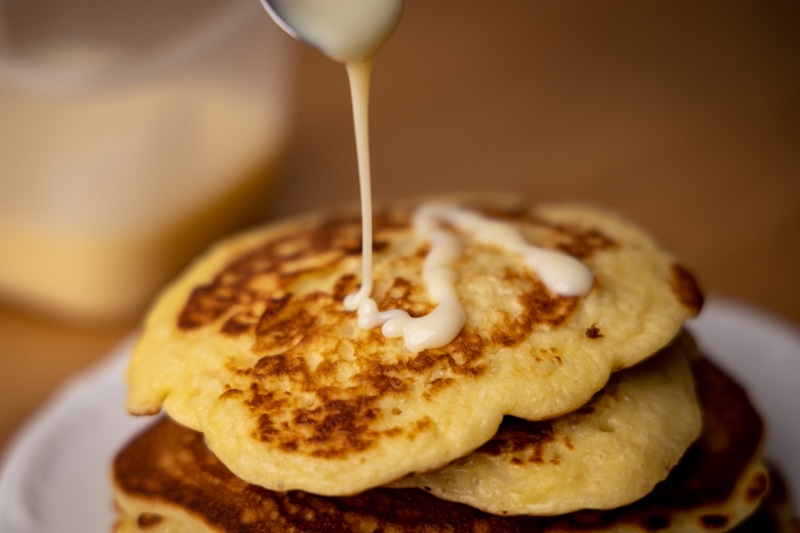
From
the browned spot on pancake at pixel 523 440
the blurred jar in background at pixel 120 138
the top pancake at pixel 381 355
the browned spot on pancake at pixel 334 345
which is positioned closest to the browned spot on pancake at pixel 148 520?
the top pancake at pixel 381 355

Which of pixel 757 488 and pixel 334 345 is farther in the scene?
pixel 757 488

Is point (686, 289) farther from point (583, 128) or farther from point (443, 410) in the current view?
point (583, 128)

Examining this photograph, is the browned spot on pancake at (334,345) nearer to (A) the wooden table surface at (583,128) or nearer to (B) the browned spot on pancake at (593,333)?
(B) the browned spot on pancake at (593,333)

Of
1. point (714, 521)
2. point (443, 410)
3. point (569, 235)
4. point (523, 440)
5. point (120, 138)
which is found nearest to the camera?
point (443, 410)

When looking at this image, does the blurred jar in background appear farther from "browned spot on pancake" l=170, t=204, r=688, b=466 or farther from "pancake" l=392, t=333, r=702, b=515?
"pancake" l=392, t=333, r=702, b=515

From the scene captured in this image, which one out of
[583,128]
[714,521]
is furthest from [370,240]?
[583,128]

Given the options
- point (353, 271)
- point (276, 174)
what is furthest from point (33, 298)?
point (353, 271)
